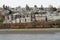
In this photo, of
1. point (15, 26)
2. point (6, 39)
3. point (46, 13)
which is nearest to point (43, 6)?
point (46, 13)

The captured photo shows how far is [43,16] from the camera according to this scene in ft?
17.3

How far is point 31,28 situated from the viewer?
17.3ft

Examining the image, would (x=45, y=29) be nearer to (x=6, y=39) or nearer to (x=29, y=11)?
(x=29, y=11)

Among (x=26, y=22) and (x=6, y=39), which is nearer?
(x=6, y=39)

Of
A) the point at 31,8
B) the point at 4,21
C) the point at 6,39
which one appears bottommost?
the point at 6,39

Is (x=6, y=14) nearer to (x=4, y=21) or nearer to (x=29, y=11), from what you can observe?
(x=4, y=21)

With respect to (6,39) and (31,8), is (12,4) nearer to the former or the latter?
(31,8)

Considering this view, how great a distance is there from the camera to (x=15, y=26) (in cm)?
526

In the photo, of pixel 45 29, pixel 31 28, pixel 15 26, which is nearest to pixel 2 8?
pixel 15 26

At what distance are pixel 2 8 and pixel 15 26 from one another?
29.4 inches

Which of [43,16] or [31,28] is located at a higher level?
[43,16]

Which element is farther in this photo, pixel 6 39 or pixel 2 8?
pixel 2 8

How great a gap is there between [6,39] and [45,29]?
158 centimetres

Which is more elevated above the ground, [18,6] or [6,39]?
[18,6]
